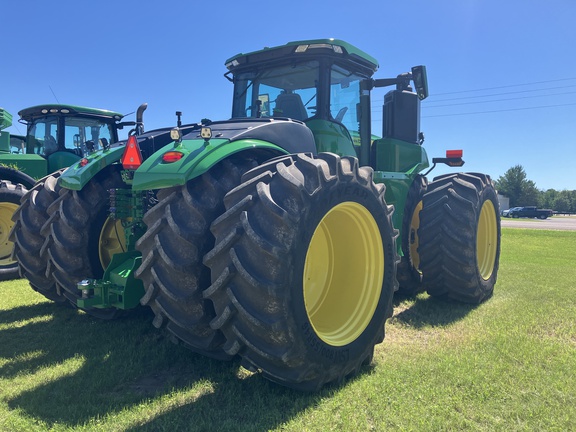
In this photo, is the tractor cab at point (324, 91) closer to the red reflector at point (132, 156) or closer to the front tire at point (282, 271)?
the front tire at point (282, 271)

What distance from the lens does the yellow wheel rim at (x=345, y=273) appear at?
3.60 metres

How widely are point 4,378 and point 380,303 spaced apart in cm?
290

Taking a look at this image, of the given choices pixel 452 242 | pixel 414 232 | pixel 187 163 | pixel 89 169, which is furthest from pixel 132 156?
pixel 414 232

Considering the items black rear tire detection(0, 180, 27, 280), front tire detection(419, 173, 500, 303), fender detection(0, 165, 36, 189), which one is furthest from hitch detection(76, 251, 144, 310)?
fender detection(0, 165, 36, 189)

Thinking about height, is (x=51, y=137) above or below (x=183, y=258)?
above

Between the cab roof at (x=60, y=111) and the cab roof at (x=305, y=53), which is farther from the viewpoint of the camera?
the cab roof at (x=60, y=111)

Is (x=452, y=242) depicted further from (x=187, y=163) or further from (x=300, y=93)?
(x=187, y=163)

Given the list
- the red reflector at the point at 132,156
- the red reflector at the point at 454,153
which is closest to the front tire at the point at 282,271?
the red reflector at the point at 132,156

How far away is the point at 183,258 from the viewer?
2869mm

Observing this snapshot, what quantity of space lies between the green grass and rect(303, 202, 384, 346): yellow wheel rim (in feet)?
1.42

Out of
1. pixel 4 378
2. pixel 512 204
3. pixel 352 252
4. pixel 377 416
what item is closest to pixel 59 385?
pixel 4 378

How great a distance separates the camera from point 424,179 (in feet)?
21.0

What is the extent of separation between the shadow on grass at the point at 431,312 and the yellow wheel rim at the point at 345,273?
1.32m

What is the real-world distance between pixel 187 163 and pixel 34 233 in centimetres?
240
